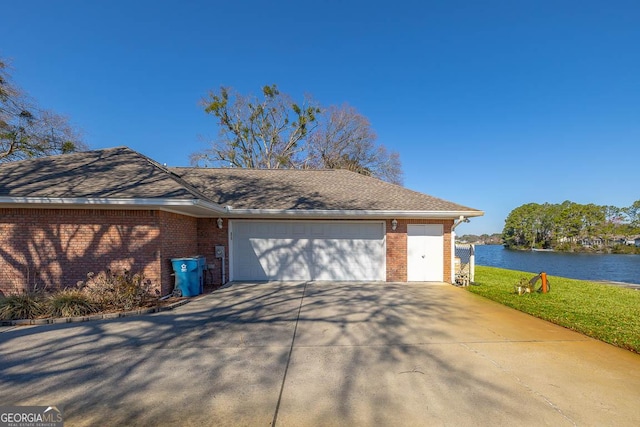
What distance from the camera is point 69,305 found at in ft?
18.8

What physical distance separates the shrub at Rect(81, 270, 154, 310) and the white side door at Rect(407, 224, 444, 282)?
780 cm

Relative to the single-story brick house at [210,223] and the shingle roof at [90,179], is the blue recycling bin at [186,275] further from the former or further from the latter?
the shingle roof at [90,179]

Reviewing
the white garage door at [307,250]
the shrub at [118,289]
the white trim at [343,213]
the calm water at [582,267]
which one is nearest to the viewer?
the shrub at [118,289]

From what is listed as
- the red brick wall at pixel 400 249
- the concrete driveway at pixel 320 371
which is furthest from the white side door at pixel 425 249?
the concrete driveway at pixel 320 371

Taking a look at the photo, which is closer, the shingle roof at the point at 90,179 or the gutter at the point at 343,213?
the shingle roof at the point at 90,179

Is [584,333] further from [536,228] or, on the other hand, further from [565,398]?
[536,228]

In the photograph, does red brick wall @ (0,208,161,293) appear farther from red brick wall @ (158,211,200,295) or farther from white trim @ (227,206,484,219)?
white trim @ (227,206,484,219)

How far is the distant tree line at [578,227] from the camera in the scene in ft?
163

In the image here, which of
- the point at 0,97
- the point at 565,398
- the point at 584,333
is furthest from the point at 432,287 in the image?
the point at 0,97

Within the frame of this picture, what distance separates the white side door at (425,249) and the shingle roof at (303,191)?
2.87ft

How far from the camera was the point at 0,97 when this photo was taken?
15.3 metres

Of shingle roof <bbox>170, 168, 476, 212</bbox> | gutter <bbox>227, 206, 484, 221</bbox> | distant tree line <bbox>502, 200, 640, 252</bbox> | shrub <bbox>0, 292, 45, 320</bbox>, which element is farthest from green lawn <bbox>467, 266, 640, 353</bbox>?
distant tree line <bbox>502, 200, 640, 252</bbox>

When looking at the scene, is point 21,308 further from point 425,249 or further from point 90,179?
point 425,249

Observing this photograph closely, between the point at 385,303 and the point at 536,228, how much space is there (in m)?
64.2
